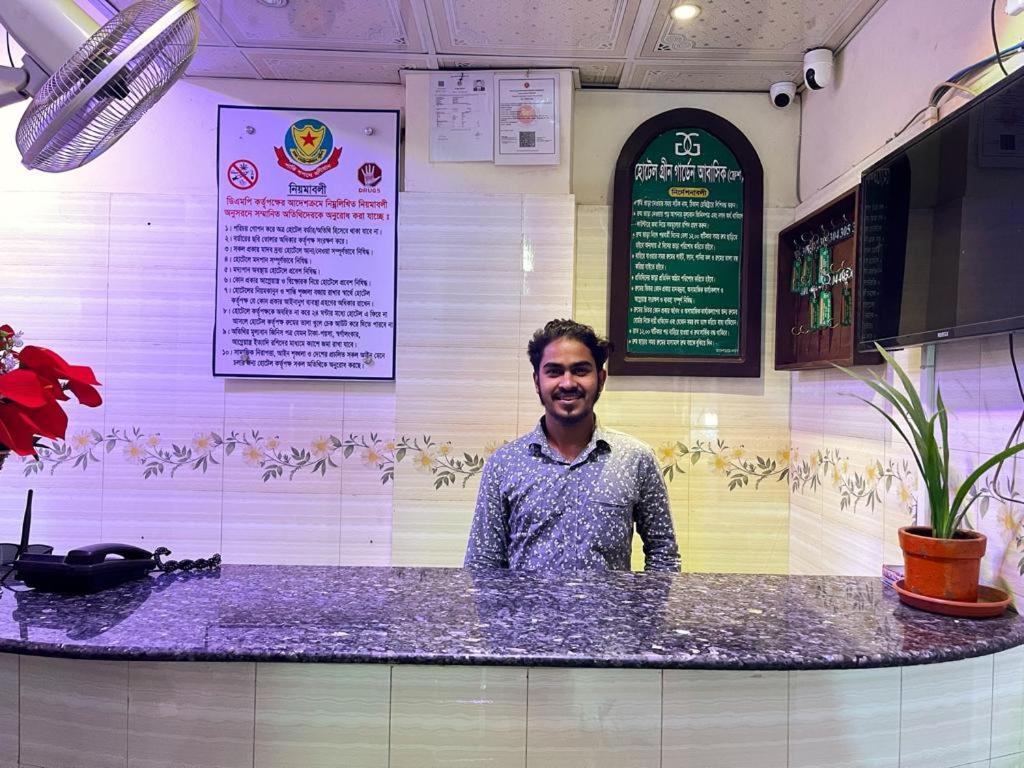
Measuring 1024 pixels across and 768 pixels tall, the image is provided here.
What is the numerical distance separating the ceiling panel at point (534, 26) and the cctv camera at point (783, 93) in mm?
639

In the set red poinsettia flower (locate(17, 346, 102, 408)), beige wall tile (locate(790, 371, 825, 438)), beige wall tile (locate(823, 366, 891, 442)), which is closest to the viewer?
red poinsettia flower (locate(17, 346, 102, 408))

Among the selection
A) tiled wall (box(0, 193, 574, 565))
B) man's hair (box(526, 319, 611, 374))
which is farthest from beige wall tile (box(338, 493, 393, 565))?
man's hair (box(526, 319, 611, 374))

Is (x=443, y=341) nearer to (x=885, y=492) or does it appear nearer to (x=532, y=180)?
(x=532, y=180)

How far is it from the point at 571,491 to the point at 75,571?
107cm

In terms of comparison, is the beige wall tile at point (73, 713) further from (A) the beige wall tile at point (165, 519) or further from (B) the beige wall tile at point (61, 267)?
(B) the beige wall tile at point (61, 267)

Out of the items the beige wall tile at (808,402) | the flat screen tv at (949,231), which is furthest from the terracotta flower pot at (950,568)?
the beige wall tile at (808,402)

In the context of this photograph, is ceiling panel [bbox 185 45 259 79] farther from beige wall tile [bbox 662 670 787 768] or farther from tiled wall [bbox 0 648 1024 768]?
beige wall tile [bbox 662 670 787 768]

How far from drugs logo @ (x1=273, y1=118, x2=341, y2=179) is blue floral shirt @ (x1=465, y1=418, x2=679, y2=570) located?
1449 millimetres

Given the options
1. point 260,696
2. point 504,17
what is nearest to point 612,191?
point 504,17

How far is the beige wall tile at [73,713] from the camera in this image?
972 millimetres

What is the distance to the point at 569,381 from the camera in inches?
71.2

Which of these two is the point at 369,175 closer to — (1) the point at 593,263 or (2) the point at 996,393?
(1) the point at 593,263

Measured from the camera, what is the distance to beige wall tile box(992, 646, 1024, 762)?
3.49 feet

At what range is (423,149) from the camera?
2494 millimetres
